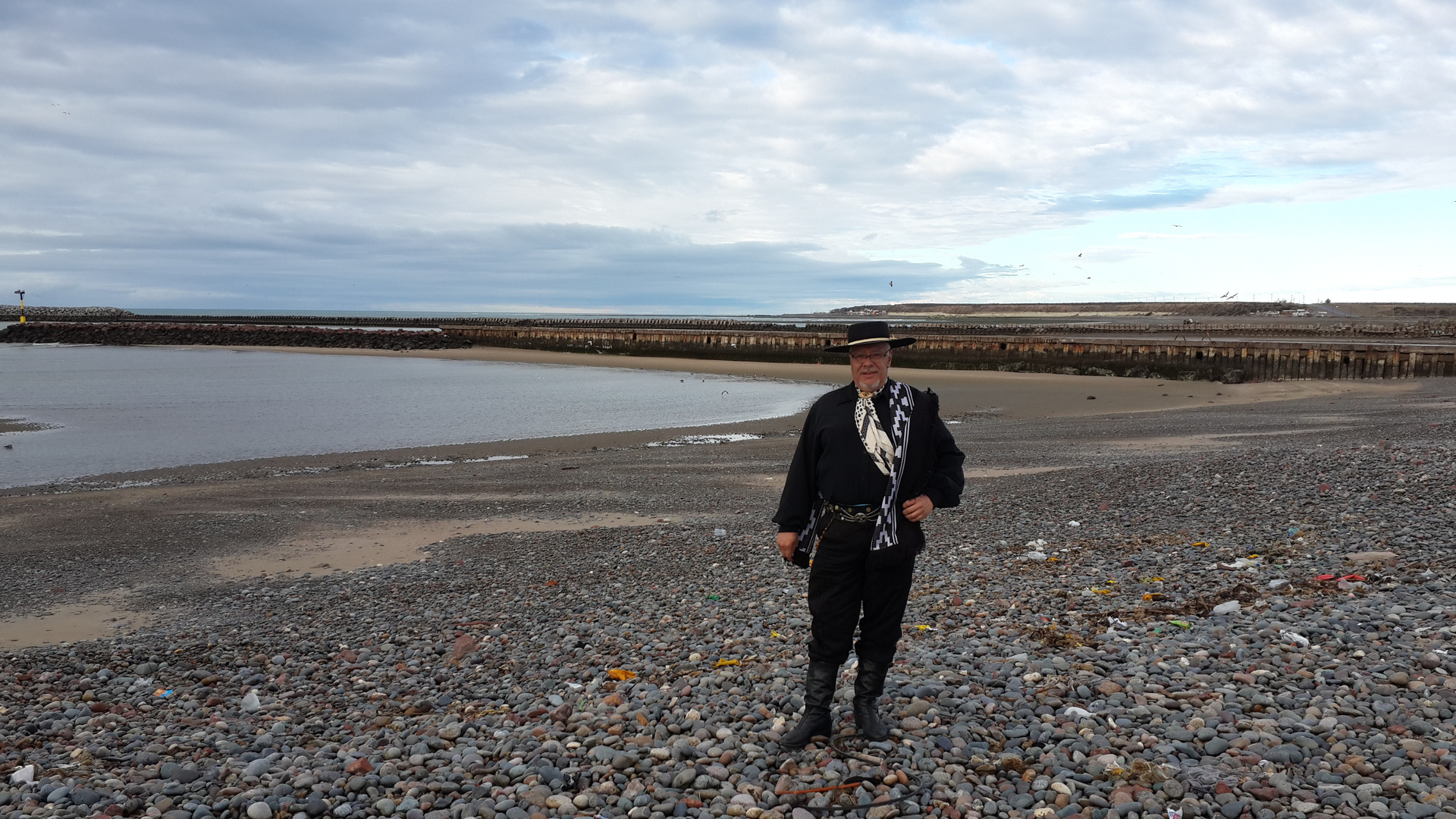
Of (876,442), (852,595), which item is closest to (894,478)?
(876,442)

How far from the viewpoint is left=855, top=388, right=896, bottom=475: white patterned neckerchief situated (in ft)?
15.3

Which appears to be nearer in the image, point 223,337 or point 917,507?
point 917,507

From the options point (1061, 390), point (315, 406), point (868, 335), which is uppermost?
point (868, 335)

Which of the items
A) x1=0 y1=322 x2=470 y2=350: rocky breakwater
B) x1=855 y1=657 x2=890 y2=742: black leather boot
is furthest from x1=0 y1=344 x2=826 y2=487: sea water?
x1=0 y1=322 x2=470 y2=350: rocky breakwater

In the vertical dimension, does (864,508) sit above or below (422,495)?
above

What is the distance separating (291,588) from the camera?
386 inches

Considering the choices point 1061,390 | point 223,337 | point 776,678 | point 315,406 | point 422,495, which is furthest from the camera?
point 223,337

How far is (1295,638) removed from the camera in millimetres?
5887

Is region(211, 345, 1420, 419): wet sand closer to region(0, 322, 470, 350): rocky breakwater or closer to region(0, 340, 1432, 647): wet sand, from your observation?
region(0, 340, 1432, 647): wet sand

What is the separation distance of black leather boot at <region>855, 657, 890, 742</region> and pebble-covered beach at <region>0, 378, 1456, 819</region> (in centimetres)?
14

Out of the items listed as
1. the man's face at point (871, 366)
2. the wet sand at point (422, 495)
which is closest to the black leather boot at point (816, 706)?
the man's face at point (871, 366)

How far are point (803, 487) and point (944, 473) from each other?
2.33 feet

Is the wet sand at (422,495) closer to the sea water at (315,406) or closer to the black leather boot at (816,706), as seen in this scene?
the sea water at (315,406)

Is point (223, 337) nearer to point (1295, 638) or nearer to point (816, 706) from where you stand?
point (816, 706)
